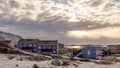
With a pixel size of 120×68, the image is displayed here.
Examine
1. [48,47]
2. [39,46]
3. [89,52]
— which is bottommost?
[89,52]

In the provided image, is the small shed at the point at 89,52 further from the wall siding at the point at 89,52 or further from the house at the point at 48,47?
the house at the point at 48,47

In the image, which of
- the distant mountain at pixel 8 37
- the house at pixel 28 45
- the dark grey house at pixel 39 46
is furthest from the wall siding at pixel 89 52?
the distant mountain at pixel 8 37

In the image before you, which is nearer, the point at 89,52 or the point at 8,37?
the point at 89,52

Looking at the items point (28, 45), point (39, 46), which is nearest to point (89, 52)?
point (39, 46)

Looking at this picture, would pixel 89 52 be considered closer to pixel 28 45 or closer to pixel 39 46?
pixel 39 46

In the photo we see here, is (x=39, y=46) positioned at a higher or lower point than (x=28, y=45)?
lower

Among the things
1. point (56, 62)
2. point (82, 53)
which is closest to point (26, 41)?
point (82, 53)

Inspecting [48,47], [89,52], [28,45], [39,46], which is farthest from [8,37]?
[89,52]

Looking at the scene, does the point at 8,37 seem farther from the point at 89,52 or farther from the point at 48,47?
the point at 89,52

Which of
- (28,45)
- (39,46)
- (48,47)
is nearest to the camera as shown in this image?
(48,47)

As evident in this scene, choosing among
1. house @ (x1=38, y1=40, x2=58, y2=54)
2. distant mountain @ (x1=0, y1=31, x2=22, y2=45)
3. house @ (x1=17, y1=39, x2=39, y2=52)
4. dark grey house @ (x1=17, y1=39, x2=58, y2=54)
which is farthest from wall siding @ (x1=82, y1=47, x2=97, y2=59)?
distant mountain @ (x1=0, y1=31, x2=22, y2=45)

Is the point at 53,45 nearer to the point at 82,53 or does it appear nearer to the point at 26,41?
the point at 26,41

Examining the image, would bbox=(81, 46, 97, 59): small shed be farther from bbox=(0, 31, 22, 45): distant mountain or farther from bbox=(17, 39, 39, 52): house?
bbox=(0, 31, 22, 45): distant mountain

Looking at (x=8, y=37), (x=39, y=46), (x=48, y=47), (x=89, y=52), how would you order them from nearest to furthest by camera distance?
1. (x=89, y=52)
2. (x=48, y=47)
3. (x=39, y=46)
4. (x=8, y=37)
